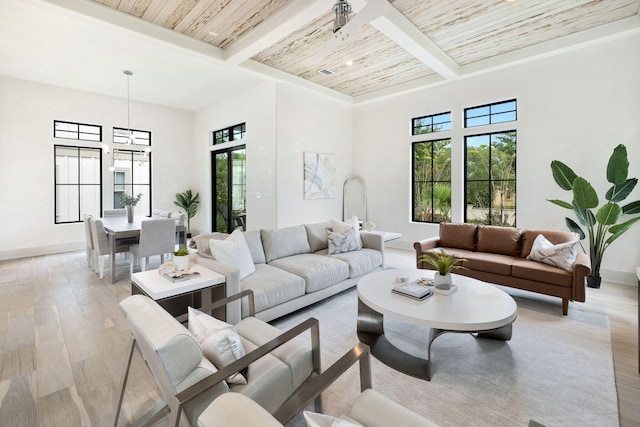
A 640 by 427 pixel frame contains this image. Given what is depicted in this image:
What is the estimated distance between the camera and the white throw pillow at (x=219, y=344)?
4.76ft

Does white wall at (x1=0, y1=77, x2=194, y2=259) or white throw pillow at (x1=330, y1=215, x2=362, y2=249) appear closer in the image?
white throw pillow at (x1=330, y1=215, x2=362, y2=249)

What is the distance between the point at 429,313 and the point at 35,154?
7.75 meters

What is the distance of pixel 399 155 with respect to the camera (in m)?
6.66

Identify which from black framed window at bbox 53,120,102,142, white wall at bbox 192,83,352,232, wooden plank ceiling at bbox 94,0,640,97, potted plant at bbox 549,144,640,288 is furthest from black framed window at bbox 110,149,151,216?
potted plant at bbox 549,144,640,288

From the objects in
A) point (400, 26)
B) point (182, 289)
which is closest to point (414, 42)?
point (400, 26)

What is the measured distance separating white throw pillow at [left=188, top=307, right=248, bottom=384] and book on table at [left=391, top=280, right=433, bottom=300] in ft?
4.79

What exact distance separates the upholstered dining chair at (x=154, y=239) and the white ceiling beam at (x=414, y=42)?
13.1ft

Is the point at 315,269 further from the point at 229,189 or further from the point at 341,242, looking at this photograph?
the point at 229,189

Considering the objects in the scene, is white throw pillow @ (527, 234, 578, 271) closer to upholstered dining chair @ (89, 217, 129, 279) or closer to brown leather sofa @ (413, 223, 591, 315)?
brown leather sofa @ (413, 223, 591, 315)

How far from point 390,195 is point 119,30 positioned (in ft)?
17.8

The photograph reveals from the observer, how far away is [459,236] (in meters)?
4.61

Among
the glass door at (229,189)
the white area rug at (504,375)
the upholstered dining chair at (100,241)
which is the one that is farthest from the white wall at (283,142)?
the white area rug at (504,375)

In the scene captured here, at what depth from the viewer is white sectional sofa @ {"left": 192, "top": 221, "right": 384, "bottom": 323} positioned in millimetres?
2807

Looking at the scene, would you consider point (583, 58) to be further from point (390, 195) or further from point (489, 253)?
point (390, 195)
